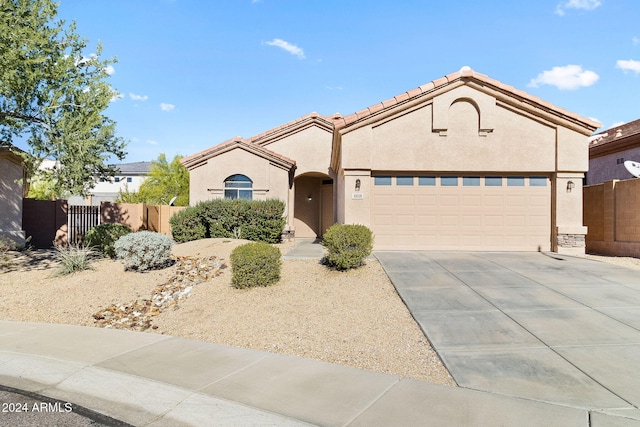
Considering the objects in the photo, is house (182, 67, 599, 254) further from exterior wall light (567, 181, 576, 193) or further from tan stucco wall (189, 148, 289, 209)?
tan stucco wall (189, 148, 289, 209)

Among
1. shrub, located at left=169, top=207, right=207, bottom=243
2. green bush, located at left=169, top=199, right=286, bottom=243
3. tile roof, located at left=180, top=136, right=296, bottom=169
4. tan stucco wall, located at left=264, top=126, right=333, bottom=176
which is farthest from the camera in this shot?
tan stucco wall, located at left=264, top=126, right=333, bottom=176

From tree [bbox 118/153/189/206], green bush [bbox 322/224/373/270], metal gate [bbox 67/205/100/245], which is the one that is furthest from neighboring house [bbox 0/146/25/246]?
tree [bbox 118/153/189/206]

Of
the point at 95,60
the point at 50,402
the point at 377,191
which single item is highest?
the point at 95,60

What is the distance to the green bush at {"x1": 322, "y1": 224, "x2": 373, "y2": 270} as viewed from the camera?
9.25 m

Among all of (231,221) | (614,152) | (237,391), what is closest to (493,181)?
(614,152)

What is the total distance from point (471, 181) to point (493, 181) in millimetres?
726

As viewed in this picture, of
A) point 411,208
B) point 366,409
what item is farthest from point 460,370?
point 411,208

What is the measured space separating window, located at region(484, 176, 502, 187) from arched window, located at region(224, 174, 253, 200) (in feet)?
32.6

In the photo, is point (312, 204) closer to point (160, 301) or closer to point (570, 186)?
point (570, 186)

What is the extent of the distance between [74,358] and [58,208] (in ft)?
44.7

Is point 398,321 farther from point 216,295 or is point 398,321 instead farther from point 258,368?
point 216,295

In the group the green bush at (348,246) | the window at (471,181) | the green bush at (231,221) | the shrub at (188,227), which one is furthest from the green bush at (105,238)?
the window at (471,181)

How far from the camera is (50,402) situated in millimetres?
4258

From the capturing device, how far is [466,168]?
1291 centimetres
